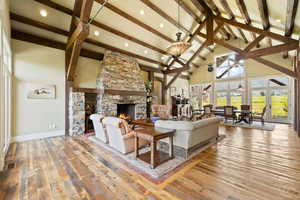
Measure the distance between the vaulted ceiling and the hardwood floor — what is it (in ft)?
12.9

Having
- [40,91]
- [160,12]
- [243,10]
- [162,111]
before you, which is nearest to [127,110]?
[162,111]

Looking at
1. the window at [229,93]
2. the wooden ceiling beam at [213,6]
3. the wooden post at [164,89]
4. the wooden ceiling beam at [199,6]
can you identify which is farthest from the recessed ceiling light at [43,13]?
the window at [229,93]

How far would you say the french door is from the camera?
7.66 m

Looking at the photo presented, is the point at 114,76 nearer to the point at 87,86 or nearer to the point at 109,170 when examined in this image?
the point at 87,86

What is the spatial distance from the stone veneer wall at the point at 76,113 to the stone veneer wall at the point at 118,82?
30.2 inches

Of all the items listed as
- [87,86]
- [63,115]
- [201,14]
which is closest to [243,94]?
[201,14]

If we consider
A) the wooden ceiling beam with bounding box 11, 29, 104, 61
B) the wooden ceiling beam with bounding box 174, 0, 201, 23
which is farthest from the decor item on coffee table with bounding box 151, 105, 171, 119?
the wooden ceiling beam with bounding box 174, 0, 201, 23

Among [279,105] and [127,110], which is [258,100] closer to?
[279,105]

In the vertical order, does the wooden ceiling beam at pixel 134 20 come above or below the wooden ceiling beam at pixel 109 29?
above

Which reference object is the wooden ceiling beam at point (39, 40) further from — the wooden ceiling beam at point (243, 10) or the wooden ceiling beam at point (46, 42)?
the wooden ceiling beam at point (243, 10)

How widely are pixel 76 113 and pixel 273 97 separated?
11258 millimetres

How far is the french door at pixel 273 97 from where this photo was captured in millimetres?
7660

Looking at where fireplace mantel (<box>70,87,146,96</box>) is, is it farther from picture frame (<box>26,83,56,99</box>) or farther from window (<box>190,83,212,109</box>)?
window (<box>190,83,212,109</box>)

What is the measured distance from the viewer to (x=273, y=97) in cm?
811
